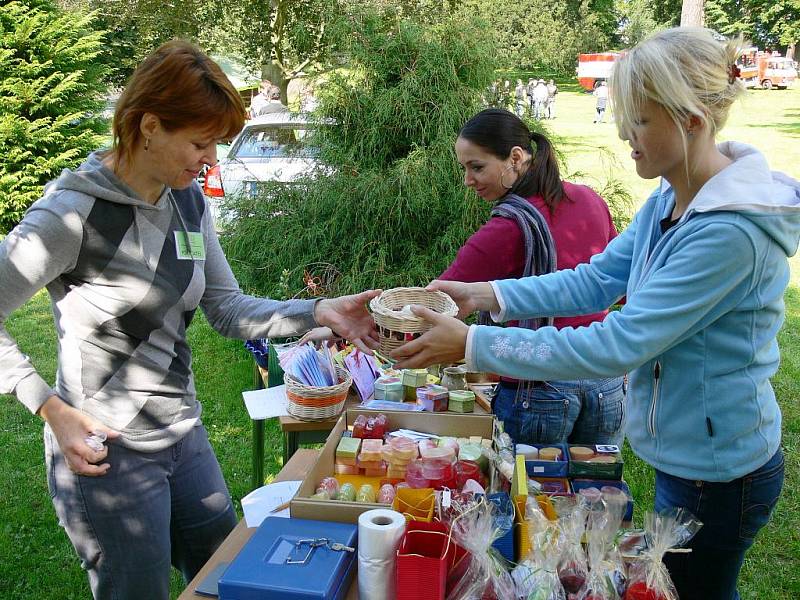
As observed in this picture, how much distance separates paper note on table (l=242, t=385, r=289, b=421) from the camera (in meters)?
2.90

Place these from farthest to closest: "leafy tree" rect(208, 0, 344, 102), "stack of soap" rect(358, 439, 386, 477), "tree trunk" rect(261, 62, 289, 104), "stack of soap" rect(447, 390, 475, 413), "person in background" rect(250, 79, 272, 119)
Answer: "leafy tree" rect(208, 0, 344, 102) → "tree trunk" rect(261, 62, 289, 104) → "person in background" rect(250, 79, 272, 119) → "stack of soap" rect(447, 390, 475, 413) → "stack of soap" rect(358, 439, 386, 477)

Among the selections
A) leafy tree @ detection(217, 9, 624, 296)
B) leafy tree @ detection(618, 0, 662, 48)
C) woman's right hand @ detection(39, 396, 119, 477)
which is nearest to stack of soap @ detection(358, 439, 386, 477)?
woman's right hand @ detection(39, 396, 119, 477)

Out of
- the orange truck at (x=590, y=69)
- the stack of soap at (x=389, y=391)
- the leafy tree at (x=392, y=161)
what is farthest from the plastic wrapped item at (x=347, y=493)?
the orange truck at (x=590, y=69)

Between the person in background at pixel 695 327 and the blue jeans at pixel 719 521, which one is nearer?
Result: the person in background at pixel 695 327

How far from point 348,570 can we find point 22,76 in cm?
964

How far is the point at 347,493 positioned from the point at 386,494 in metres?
0.11

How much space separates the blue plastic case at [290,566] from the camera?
57.3 inches

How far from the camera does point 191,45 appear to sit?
183 centimetres

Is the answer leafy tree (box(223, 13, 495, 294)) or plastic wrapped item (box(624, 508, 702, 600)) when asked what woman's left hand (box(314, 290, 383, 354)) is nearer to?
plastic wrapped item (box(624, 508, 702, 600))

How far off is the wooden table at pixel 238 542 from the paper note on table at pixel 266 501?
3 centimetres

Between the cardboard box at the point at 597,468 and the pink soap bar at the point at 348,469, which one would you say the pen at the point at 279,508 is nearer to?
the pink soap bar at the point at 348,469

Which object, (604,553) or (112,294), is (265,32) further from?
(604,553)

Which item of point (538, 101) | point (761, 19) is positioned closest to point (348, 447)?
point (538, 101)

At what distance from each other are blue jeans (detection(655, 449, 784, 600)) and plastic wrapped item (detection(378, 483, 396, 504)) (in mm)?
708
